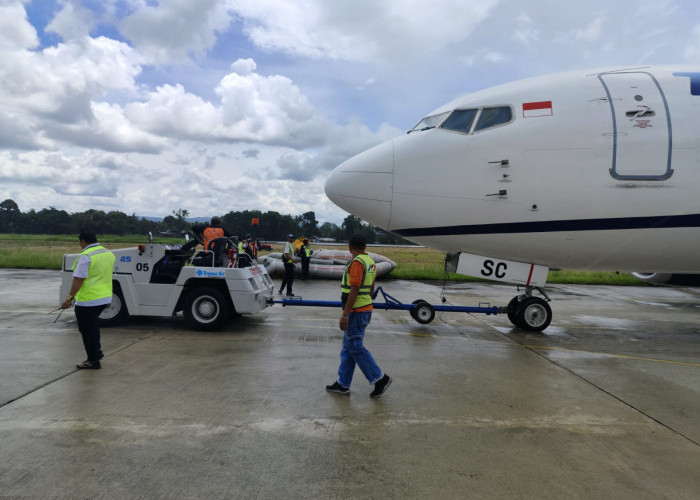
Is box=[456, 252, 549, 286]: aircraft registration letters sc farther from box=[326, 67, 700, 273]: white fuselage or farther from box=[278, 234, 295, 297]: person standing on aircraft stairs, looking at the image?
box=[278, 234, 295, 297]: person standing on aircraft stairs

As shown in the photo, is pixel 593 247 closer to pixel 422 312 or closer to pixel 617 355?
pixel 617 355

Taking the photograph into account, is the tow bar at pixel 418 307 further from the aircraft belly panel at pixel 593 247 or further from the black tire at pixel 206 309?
the aircraft belly panel at pixel 593 247

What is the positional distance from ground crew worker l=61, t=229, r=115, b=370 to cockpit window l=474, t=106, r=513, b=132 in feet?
18.2

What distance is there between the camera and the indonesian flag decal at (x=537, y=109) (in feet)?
22.6

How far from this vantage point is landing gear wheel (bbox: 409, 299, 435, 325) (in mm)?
8489

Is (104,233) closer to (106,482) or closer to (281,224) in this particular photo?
(281,224)

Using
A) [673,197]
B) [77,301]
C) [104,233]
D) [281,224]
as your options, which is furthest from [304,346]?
[104,233]

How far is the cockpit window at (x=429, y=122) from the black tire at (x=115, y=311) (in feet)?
18.3

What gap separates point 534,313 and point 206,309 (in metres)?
5.71

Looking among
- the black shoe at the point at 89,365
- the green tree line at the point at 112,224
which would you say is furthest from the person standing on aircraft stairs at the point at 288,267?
the green tree line at the point at 112,224

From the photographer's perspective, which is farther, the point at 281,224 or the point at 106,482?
the point at 281,224

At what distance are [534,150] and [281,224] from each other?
42.7m

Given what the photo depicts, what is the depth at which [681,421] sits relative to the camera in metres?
4.21

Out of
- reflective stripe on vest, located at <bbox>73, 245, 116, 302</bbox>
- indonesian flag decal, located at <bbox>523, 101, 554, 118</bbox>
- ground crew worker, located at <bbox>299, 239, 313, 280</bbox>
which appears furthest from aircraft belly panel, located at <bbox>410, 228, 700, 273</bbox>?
ground crew worker, located at <bbox>299, 239, 313, 280</bbox>
